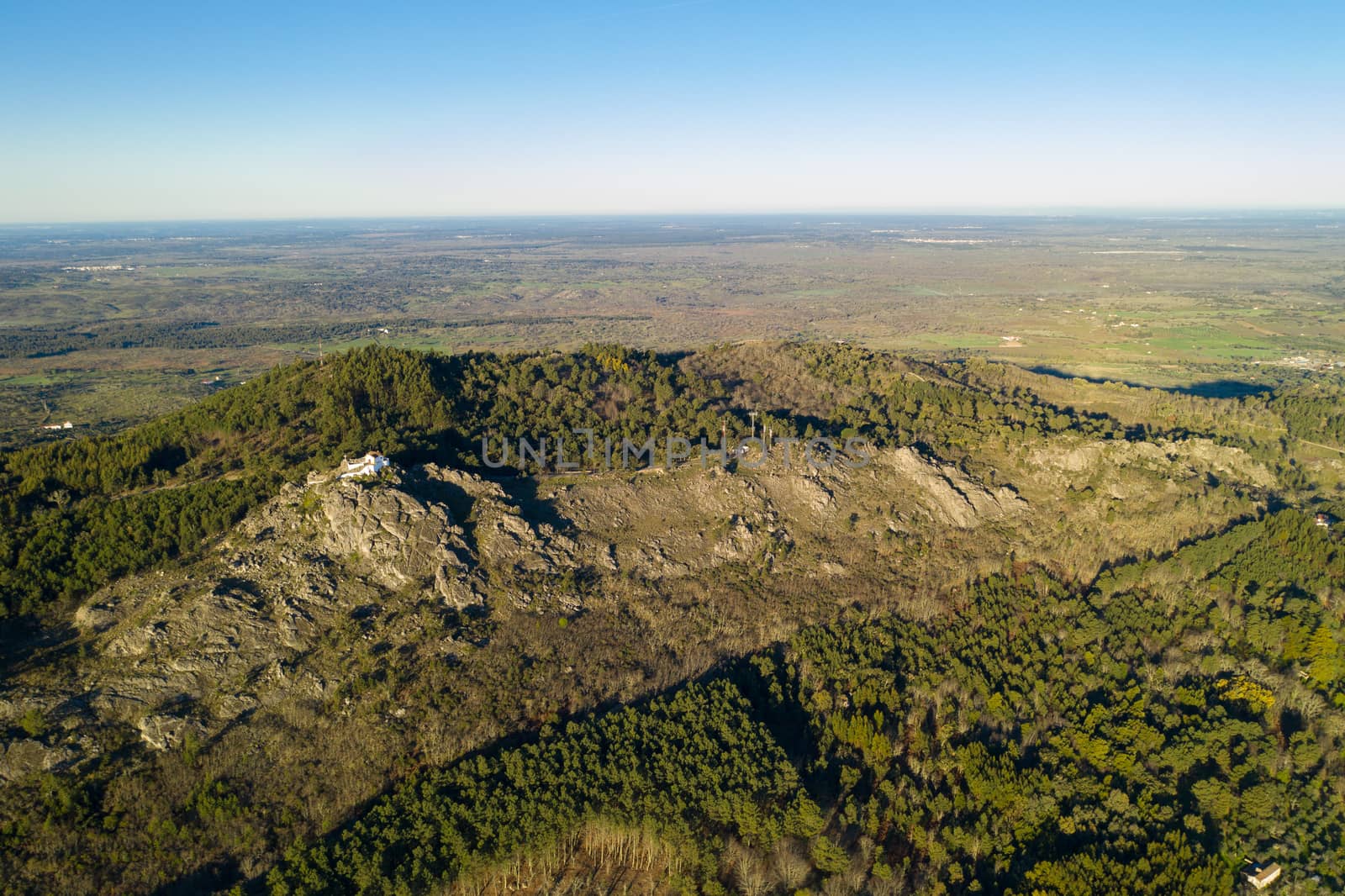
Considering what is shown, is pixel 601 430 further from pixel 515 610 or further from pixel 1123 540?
pixel 1123 540

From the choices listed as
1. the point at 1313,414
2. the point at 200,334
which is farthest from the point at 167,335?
the point at 1313,414

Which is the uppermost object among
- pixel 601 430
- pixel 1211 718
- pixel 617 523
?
pixel 601 430

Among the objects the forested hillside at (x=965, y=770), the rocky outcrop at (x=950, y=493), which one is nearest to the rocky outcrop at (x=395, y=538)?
the forested hillside at (x=965, y=770)

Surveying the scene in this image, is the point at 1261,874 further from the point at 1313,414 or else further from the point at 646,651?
the point at 1313,414

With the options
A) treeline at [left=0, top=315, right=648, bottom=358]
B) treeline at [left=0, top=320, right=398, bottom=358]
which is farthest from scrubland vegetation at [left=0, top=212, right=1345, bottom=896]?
treeline at [left=0, top=320, right=398, bottom=358]

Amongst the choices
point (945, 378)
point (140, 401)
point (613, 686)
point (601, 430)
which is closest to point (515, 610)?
point (613, 686)

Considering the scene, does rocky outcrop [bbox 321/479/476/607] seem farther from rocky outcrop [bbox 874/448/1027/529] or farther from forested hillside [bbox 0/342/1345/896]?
rocky outcrop [bbox 874/448/1027/529]

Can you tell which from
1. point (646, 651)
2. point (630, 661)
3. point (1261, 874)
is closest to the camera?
point (1261, 874)

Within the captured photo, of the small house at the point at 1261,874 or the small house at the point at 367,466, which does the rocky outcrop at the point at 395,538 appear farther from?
the small house at the point at 1261,874
